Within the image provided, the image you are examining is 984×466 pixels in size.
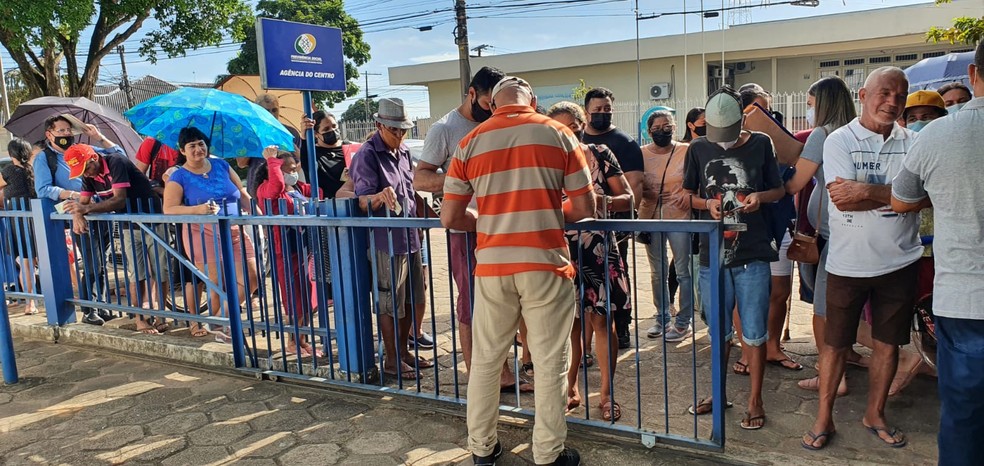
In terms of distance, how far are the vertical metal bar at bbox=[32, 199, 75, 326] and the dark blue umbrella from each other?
25.4 feet

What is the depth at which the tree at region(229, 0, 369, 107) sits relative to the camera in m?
29.6

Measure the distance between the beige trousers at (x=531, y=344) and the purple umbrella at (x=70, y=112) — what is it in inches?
245

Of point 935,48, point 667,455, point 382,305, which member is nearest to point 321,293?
point 382,305

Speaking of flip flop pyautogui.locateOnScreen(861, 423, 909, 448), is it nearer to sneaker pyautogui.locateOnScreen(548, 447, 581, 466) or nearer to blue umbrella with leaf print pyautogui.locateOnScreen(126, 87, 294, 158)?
sneaker pyautogui.locateOnScreen(548, 447, 581, 466)

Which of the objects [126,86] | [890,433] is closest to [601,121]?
[890,433]

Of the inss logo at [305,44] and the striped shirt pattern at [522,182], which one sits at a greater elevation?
the inss logo at [305,44]

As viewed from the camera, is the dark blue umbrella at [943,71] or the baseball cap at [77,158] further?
the dark blue umbrella at [943,71]

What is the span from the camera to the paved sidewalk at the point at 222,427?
3311 mm

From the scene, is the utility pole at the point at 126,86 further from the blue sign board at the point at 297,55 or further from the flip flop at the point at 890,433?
the flip flop at the point at 890,433

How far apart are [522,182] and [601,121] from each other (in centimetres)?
165

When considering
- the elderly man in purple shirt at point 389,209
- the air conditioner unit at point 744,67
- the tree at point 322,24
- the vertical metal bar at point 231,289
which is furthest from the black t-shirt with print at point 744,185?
the tree at point 322,24

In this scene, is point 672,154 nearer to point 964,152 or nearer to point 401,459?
point 964,152

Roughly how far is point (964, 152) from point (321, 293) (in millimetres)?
3431

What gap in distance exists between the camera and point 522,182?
9.18 ft
